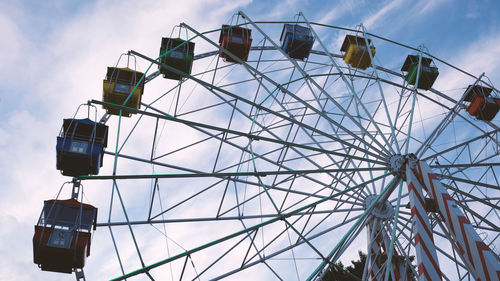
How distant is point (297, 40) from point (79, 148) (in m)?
9.60

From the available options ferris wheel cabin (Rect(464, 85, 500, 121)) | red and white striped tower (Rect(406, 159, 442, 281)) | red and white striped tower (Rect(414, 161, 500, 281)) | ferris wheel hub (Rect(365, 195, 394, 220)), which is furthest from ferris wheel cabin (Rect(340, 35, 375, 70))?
red and white striped tower (Rect(414, 161, 500, 281))

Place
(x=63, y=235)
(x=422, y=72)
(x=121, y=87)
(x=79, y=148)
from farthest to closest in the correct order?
(x=422, y=72)
(x=121, y=87)
(x=63, y=235)
(x=79, y=148)

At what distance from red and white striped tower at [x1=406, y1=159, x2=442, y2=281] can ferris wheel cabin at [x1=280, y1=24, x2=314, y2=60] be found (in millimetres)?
7782

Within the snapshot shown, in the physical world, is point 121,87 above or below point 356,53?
below

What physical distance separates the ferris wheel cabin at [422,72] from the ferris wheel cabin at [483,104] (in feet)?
5.19

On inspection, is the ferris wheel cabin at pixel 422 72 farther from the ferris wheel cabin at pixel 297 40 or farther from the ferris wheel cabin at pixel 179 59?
the ferris wheel cabin at pixel 179 59

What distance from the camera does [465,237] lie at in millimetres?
10594

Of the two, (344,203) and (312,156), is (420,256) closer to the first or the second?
(344,203)

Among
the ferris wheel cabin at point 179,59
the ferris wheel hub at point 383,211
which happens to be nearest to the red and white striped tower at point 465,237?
the ferris wheel hub at point 383,211

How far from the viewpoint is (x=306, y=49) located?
19.0 m

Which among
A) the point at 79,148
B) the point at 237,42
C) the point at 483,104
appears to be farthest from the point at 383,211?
the point at 79,148

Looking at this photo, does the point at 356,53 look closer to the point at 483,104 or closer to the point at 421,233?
the point at 483,104

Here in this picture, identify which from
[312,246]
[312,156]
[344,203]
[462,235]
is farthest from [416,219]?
[312,156]

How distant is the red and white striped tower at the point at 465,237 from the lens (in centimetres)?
998
